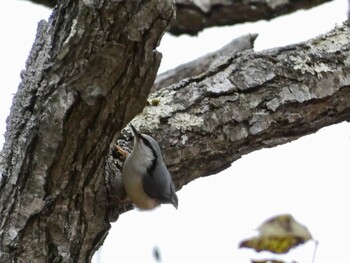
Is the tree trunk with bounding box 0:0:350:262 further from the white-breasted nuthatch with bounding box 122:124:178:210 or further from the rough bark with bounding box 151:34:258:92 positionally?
the rough bark with bounding box 151:34:258:92

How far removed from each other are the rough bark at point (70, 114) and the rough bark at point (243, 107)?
0.68 ft

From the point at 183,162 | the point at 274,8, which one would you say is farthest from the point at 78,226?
the point at 274,8

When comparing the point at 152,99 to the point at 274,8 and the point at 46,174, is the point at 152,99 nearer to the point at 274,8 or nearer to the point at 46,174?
the point at 46,174

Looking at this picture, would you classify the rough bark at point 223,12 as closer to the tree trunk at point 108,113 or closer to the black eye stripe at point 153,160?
the tree trunk at point 108,113

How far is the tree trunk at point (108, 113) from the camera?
1.48 m

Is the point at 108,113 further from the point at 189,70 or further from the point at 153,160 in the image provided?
the point at 189,70

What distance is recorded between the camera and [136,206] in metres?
1.88

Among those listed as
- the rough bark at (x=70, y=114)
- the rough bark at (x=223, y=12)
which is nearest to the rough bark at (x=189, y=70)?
the rough bark at (x=223, y=12)

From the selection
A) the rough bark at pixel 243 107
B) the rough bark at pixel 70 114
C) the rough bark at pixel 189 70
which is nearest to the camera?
the rough bark at pixel 70 114

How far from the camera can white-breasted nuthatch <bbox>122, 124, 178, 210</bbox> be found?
1808 millimetres

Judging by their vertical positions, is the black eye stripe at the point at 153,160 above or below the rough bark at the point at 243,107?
below

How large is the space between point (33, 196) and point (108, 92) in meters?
0.26

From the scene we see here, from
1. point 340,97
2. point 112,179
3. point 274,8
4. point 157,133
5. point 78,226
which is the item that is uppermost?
point 274,8

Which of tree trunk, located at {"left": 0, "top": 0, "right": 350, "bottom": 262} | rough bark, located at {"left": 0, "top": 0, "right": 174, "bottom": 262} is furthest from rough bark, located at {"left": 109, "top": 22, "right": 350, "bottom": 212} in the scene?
rough bark, located at {"left": 0, "top": 0, "right": 174, "bottom": 262}
